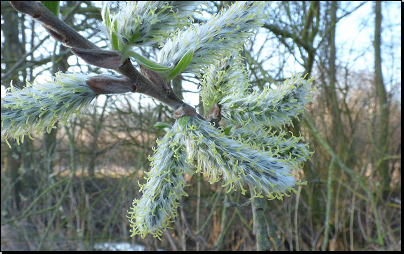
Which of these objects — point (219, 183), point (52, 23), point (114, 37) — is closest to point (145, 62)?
point (114, 37)

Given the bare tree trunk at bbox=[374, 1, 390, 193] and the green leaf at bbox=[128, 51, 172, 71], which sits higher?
the bare tree trunk at bbox=[374, 1, 390, 193]

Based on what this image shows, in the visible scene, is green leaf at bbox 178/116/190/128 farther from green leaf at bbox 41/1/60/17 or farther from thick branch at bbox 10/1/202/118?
green leaf at bbox 41/1/60/17

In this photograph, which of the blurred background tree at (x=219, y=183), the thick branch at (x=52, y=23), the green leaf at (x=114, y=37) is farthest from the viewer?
the blurred background tree at (x=219, y=183)

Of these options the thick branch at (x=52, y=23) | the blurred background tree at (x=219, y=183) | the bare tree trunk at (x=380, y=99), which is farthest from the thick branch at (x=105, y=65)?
the bare tree trunk at (x=380, y=99)

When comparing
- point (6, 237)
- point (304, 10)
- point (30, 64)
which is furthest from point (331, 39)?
point (6, 237)

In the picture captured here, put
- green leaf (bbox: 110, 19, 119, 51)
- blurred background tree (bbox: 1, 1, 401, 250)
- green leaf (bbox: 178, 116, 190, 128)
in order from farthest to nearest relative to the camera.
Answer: blurred background tree (bbox: 1, 1, 401, 250) < green leaf (bbox: 178, 116, 190, 128) < green leaf (bbox: 110, 19, 119, 51)

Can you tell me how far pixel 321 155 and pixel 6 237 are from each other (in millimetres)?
4675

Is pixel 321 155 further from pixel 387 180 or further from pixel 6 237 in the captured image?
pixel 6 237

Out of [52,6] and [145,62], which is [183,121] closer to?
[145,62]

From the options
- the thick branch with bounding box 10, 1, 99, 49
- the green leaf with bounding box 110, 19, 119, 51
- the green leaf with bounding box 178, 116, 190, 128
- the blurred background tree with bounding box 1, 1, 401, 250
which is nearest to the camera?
the thick branch with bounding box 10, 1, 99, 49

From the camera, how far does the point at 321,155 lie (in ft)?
14.3

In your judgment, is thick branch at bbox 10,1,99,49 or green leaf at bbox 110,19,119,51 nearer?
thick branch at bbox 10,1,99,49

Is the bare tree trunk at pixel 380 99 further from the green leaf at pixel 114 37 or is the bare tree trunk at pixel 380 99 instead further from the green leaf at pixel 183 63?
the green leaf at pixel 114 37

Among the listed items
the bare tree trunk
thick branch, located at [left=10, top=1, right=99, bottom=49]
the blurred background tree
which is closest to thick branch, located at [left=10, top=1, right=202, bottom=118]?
thick branch, located at [left=10, top=1, right=99, bottom=49]
